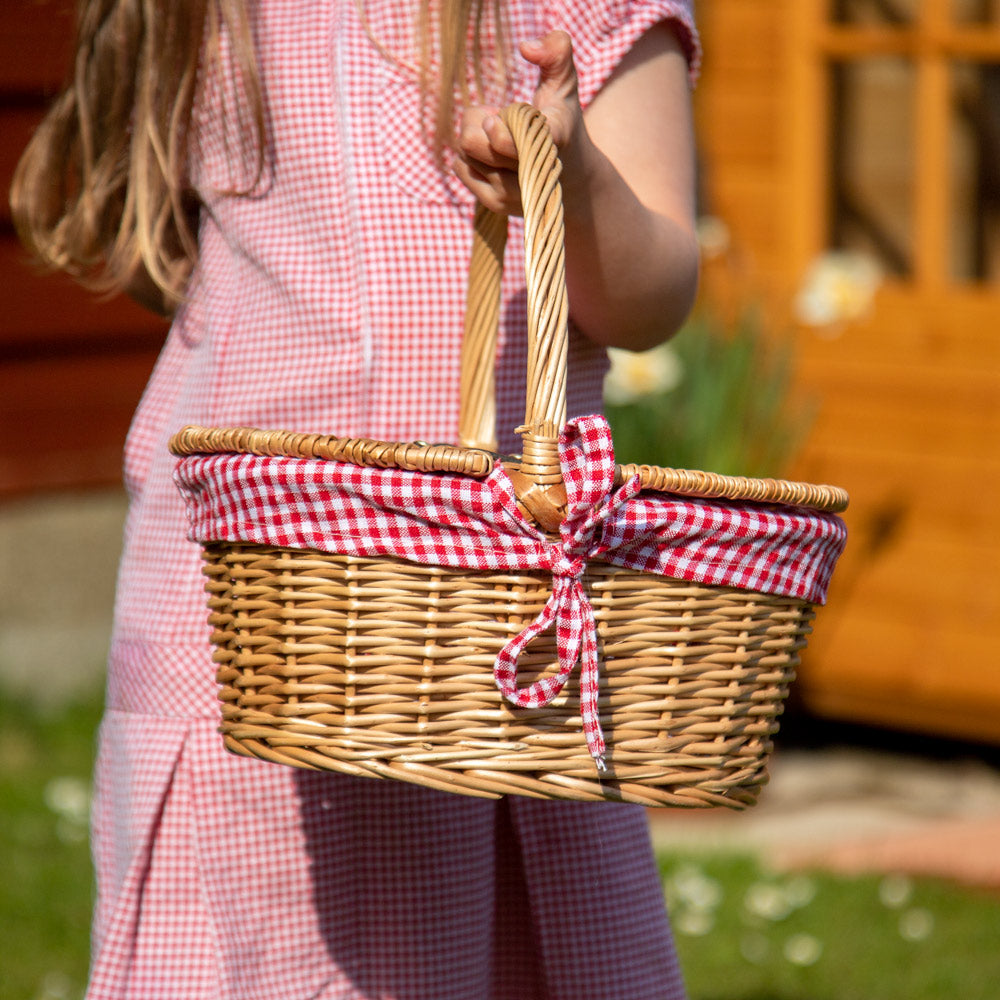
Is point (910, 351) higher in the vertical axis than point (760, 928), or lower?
higher

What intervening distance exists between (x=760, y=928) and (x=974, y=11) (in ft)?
7.63

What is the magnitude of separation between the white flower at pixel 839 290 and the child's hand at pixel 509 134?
2784mm

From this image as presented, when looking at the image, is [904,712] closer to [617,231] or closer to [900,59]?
[900,59]

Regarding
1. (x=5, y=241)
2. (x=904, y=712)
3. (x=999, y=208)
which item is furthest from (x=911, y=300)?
(x=5, y=241)

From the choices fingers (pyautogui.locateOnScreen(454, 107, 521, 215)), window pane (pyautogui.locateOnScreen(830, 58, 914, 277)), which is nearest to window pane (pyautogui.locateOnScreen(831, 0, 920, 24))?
window pane (pyautogui.locateOnScreen(830, 58, 914, 277))

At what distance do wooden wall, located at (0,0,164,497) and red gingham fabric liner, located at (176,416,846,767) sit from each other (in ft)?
11.1

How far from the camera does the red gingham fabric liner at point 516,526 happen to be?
1124mm

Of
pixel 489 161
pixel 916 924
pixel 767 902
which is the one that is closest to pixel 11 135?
pixel 767 902

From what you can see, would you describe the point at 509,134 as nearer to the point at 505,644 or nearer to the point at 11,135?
the point at 505,644

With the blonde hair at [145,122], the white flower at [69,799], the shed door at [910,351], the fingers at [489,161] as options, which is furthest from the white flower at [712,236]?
the fingers at [489,161]

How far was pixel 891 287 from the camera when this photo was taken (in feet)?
13.5

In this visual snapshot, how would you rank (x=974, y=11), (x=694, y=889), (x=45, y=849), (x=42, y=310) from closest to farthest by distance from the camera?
1. (x=694, y=889)
2. (x=45, y=849)
3. (x=974, y=11)
4. (x=42, y=310)

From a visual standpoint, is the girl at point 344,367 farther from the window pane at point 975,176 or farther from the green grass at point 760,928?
the window pane at point 975,176

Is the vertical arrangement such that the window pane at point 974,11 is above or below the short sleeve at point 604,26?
above
